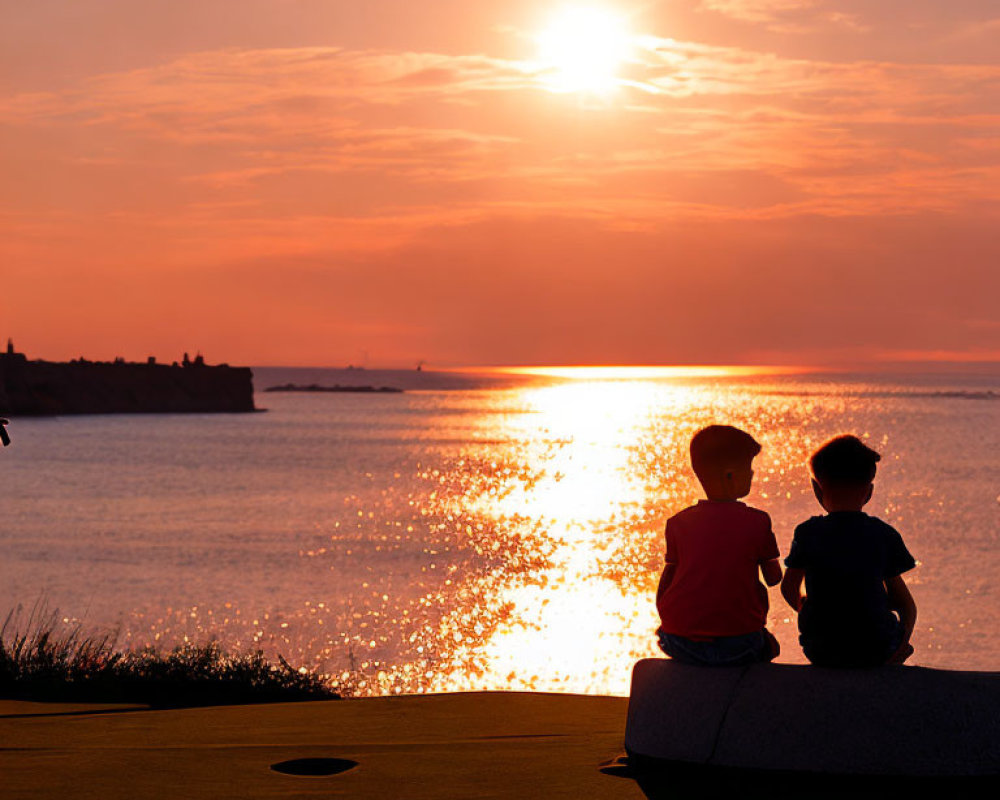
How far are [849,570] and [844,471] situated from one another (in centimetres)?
46

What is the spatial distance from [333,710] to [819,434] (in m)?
127

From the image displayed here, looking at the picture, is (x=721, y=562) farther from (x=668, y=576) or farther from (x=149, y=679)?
(x=149, y=679)

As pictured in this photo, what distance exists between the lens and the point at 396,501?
2357 inches

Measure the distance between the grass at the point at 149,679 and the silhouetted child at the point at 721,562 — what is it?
18.6ft

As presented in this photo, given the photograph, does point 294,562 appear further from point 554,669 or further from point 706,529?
point 706,529

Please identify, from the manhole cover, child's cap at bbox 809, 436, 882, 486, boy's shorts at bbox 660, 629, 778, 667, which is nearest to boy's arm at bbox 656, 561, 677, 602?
boy's shorts at bbox 660, 629, 778, 667

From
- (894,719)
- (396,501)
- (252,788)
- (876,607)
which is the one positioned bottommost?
(252,788)

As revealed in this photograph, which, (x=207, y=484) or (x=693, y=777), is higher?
(x=207, y=484)

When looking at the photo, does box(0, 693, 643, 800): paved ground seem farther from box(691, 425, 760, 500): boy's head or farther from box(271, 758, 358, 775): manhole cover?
box(691, 425, 760, 500): boy's head

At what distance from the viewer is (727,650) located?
6.77 meters

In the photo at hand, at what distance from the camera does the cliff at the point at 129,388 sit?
163588mm

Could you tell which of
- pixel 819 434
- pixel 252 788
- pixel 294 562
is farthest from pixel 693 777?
pixel 819 434

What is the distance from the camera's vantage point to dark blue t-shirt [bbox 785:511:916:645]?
6.53 meters

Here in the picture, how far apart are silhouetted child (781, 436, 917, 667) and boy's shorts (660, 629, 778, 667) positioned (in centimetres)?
→ 24
